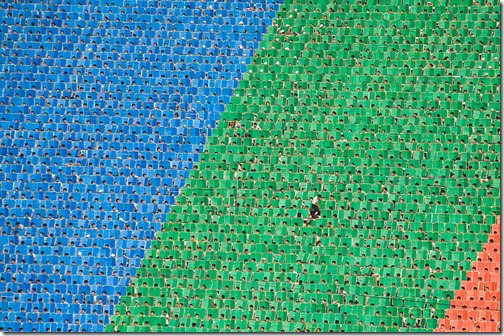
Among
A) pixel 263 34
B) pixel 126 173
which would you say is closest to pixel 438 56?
pixel 263 34

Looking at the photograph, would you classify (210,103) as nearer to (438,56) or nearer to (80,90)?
(80,90)

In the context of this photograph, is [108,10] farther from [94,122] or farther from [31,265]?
[31,265]

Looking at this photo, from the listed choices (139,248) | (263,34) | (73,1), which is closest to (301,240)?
(139,248)

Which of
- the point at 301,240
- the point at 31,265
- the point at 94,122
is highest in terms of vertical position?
the point at 94,122

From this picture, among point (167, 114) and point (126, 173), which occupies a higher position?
point (167, 114)

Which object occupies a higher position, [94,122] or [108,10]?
[108,10]

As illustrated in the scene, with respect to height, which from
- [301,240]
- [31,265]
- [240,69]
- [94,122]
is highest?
[240,69]
